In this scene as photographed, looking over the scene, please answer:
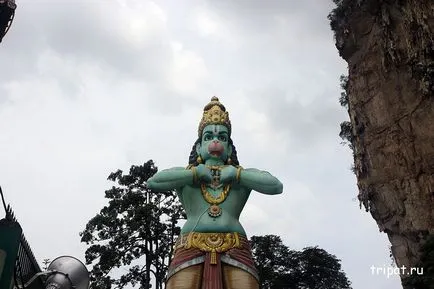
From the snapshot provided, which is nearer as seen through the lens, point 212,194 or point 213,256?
point 213,256

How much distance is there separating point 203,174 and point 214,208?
1.78 feet

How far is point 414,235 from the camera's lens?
45.4 feet

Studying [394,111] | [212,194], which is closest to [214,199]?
[212,194]

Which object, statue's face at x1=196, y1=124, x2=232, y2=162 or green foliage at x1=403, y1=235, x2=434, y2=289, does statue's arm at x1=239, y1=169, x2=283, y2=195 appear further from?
green foliage at x1=403, y1=235, x2=434, y2=289

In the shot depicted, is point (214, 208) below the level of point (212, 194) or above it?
below

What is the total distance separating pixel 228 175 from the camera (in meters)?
7.10

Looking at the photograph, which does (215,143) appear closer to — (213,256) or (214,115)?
(214,115)

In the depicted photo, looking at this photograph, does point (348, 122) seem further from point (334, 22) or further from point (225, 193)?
point (225, 193)

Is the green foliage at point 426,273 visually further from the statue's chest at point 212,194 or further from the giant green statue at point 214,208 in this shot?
the statue's chest at point 212,194

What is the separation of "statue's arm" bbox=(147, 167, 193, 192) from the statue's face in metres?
0.52

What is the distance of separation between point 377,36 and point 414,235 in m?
6.78

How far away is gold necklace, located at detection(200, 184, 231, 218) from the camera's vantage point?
22.6 ft

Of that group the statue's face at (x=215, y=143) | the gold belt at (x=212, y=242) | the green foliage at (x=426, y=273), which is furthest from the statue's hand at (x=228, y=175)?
the green foliage at (x=426, y=273)

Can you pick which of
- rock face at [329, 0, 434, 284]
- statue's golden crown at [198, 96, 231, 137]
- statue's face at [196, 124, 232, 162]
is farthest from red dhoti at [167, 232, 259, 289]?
rock face at [329, 0, 434, 284]
